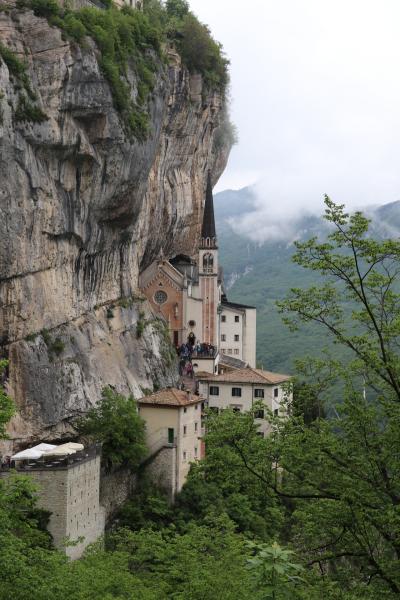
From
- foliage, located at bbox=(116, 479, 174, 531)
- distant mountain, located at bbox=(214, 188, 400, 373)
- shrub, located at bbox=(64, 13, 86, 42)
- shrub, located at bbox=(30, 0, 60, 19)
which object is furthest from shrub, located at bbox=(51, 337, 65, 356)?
distant mountain, located at bbox=(214, 188, 400, 373)

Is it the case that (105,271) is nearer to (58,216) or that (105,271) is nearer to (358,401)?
(58,216)

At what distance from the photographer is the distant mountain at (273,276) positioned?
→ 111812 millimetres

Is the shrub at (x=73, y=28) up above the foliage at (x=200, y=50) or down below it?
below

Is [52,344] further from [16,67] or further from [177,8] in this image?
[177,8]

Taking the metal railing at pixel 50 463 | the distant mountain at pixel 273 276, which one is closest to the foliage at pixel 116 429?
the metal railing at pixel 50 463

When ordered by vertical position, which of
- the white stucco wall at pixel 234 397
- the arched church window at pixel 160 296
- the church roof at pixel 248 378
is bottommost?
the white stucco wall at pixel 234 397

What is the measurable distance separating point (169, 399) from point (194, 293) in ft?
88.9

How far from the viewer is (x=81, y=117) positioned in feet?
160

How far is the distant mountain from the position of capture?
111812 mm

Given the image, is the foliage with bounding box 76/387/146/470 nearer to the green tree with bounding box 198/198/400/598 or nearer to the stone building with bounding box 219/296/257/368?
the green tree with bounding box 198/198/400/598

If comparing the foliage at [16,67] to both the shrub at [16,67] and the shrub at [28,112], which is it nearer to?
the shrub at [16,67]

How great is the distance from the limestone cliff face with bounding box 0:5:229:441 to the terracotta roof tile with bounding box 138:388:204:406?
1.56 meters

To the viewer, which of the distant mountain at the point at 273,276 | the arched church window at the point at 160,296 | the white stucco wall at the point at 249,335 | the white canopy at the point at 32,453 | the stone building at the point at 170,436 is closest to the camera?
the white canopy at the point at 32,453

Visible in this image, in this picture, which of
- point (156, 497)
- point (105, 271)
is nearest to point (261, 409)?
point (156, 497)
